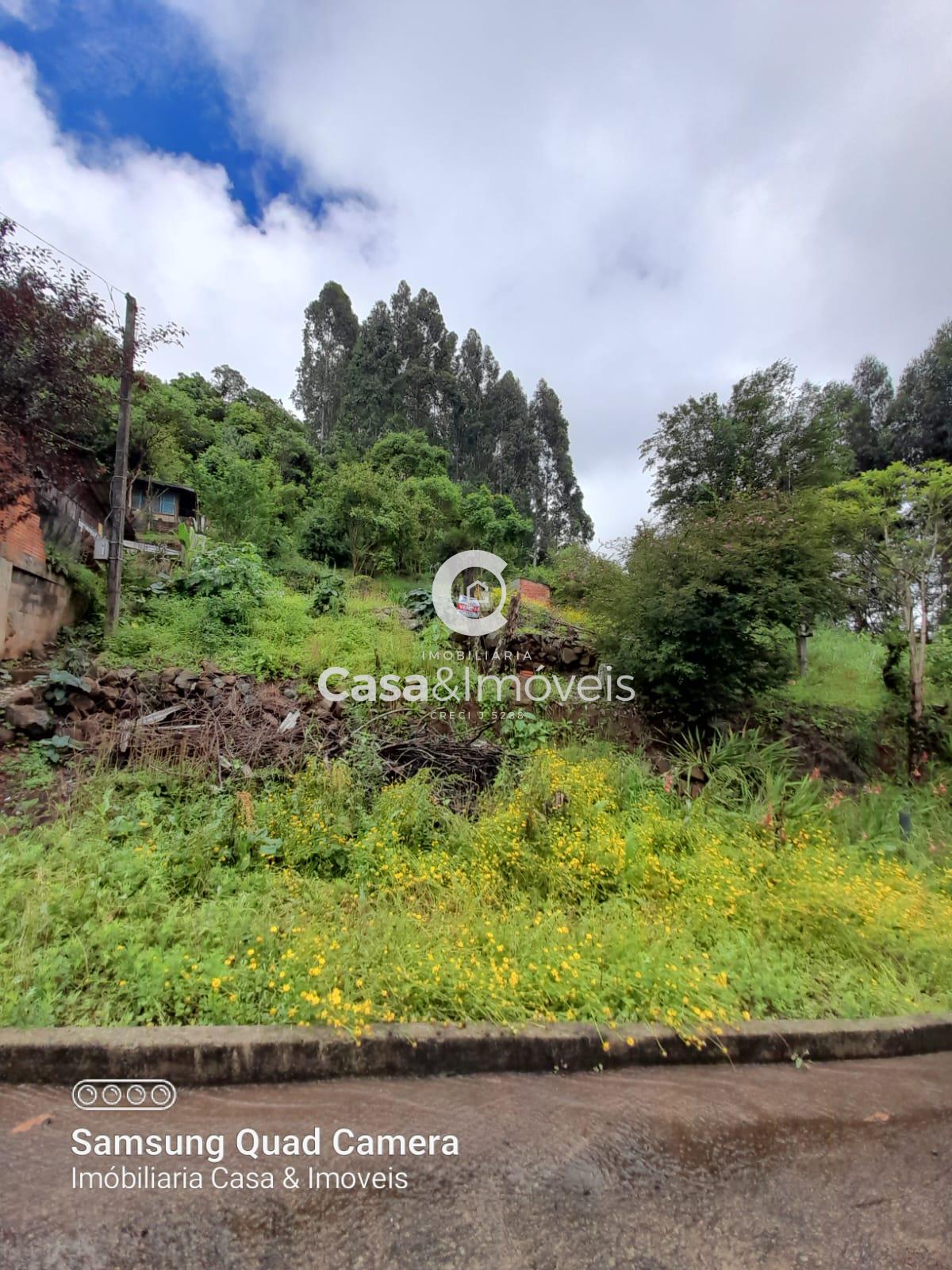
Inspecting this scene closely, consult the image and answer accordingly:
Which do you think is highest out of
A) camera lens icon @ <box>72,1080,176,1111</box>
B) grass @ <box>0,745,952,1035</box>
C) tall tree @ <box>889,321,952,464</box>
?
tall tree @ <box>889,321,952,464</box>

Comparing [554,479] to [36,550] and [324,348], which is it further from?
[36,550]

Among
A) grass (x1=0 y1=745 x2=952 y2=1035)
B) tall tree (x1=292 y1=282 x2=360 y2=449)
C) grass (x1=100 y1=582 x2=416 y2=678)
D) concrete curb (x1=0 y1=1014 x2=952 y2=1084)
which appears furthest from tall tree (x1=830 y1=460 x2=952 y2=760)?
tall tree (x1=292 y1=282 x2=360 y2=449)

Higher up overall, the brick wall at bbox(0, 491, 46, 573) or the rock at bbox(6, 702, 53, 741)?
the brick wall at bbox(0, 491, 46, 573)

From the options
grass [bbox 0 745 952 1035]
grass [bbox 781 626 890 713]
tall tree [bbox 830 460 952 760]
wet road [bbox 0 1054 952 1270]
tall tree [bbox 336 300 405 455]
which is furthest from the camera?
tall tree [bbox 336 300 405 455]

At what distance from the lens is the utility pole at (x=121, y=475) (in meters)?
6.78

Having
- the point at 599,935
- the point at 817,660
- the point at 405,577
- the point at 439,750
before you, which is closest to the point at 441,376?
the point at 405,577

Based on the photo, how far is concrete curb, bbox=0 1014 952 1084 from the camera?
1.69 meters

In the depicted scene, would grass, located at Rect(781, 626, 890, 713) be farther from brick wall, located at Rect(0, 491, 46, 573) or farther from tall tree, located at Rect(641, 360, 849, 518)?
brick wall, located at Rect(0, 491, 46, 573)

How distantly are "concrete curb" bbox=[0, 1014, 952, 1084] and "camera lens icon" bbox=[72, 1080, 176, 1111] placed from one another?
23 mm

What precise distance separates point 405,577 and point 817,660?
10820mm

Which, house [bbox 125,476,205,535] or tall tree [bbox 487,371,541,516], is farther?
tall tree [bbox 487,371,541,516]

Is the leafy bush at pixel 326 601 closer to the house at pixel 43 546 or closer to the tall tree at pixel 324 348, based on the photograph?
the house at pixel 43 546

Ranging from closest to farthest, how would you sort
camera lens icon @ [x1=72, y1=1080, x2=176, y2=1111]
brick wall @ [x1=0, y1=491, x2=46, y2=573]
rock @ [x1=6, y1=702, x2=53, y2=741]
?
camera lens icon @ [x1=72, y1=1080, x2=176, y2=1111]
rock @ [x1=6, y1=702, x2=53, y2=741]
brick wall @ [x1=0, y1=491, x2=46, y2=573]

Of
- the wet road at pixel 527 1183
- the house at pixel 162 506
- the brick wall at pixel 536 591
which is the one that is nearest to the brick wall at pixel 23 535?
the wet road at pixel 527 1183
